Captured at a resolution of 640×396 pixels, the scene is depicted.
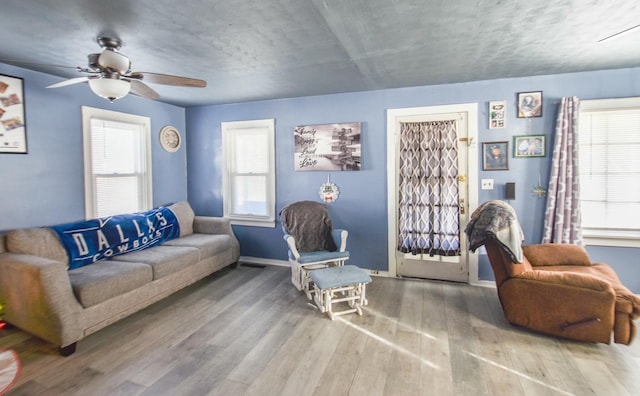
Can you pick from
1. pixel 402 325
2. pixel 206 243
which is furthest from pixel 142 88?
pixel 402 325

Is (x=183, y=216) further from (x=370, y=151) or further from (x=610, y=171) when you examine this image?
(x=610, y=171)

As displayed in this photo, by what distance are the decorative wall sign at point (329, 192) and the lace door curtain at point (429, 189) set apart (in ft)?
2.71

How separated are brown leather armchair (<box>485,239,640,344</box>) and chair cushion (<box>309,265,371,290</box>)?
119cm

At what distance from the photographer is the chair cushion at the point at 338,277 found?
2875 mm

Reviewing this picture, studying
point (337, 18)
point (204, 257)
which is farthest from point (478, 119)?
point (204, 257)

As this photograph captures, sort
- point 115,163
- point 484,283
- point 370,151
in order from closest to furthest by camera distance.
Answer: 1. point 484,283
2. point 115,163
3. point 370,151

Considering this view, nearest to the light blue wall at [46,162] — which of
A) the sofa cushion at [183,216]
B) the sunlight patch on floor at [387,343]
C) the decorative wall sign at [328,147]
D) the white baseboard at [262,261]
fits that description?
the sofa cushion at [183,216]

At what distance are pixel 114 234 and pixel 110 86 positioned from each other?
1.72m

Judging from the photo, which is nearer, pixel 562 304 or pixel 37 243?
pixel 562 304

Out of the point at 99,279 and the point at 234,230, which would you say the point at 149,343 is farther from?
the point at 234,230

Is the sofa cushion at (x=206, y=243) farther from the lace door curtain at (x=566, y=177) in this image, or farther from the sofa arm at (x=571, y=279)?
the lace door curtain at (x=566, y=177)

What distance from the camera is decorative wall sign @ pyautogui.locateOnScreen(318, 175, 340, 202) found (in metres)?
4.19

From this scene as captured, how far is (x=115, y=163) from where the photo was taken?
388 centimetres

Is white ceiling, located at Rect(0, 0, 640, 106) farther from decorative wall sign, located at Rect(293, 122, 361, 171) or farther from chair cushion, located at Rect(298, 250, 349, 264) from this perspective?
chair cushion, located at Rect(298, 250, 349, 264)
